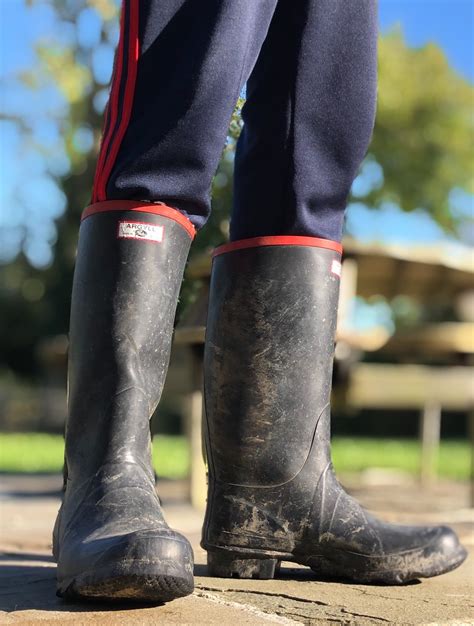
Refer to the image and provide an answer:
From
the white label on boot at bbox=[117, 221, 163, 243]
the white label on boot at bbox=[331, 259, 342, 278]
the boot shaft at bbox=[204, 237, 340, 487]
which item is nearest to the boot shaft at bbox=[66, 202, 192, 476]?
the white label on boot at bbox=[117, 221, 163, 243]

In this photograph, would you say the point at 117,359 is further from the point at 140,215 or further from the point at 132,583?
the point at 132,583

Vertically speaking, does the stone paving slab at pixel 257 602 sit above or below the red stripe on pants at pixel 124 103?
below

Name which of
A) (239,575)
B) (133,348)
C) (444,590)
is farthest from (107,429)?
(444,590)

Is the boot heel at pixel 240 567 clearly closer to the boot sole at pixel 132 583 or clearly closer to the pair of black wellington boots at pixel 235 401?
the pair of black wellington boots at pixel 235 401

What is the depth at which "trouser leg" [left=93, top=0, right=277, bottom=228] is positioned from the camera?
48.5 inches

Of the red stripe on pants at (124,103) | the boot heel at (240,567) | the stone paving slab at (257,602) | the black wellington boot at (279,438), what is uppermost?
the red stripe on pants at (124,103)

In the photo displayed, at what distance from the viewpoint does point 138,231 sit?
49.2 inches

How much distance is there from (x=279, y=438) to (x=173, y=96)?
53cm

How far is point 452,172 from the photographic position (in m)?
16.9

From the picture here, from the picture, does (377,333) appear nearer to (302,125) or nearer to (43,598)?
(302,125)

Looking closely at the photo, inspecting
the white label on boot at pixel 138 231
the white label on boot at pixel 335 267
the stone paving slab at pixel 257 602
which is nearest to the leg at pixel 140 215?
the white label on boot at pixel 138 231

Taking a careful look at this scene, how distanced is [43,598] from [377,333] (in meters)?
2.86

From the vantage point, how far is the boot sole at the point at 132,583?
3.48 ft

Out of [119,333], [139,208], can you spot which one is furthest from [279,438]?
[139,208]
